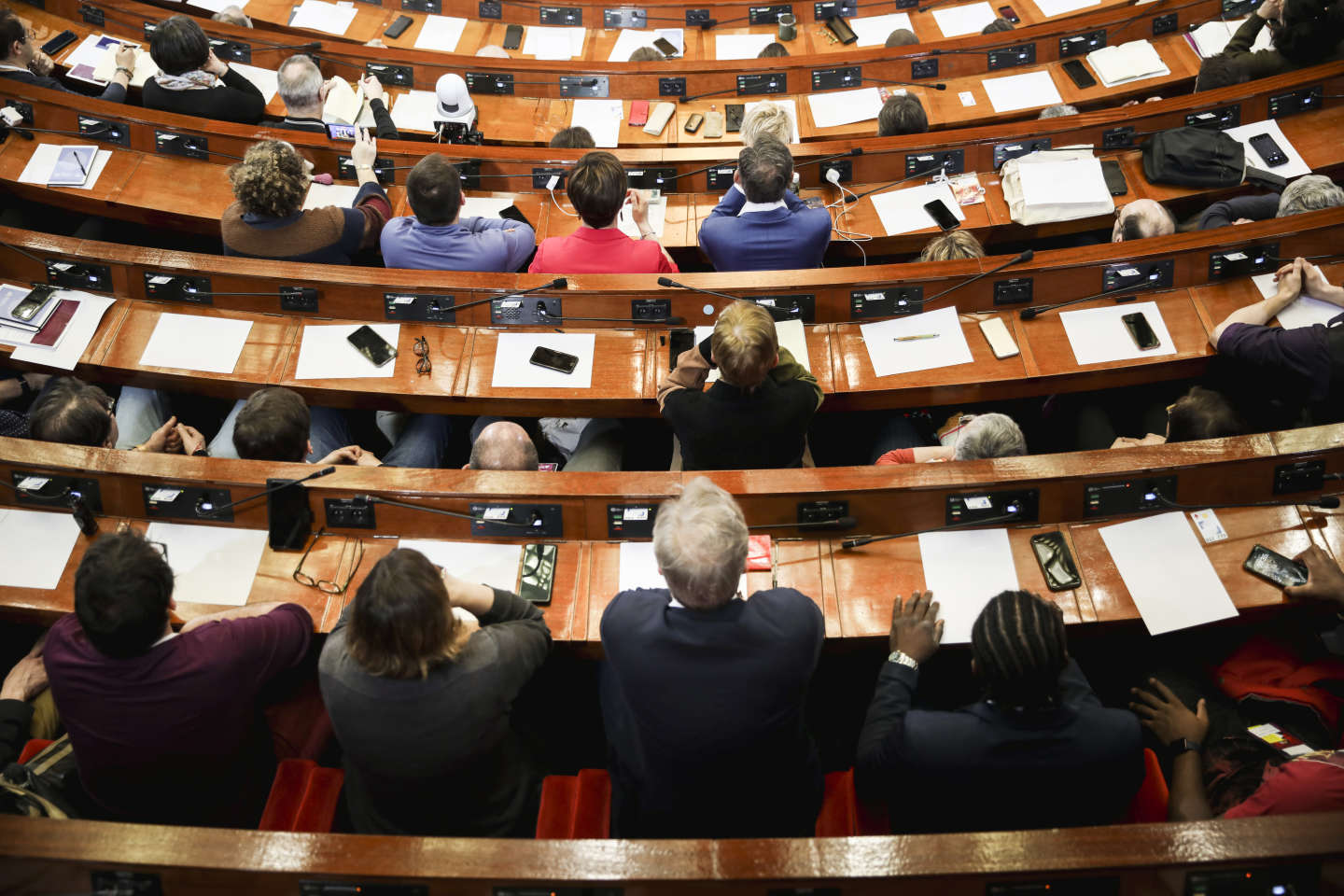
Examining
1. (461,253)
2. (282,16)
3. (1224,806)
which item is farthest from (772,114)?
(282,16)

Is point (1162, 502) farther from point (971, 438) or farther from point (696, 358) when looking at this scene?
point (696, 358)

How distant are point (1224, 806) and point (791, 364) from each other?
69.0 inches

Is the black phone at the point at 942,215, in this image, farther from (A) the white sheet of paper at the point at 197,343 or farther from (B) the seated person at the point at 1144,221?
(A) the white sheet of paper at the point at 197,343

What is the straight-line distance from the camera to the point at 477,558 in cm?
284

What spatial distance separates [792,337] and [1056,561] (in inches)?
52.1

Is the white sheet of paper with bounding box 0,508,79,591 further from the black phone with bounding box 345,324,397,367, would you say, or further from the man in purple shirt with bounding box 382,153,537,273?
the man in purple shirt with bounding box 382,153,537,273

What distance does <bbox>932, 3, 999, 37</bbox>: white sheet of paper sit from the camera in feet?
19.4

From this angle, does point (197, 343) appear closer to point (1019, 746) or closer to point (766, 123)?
point (766, 123)

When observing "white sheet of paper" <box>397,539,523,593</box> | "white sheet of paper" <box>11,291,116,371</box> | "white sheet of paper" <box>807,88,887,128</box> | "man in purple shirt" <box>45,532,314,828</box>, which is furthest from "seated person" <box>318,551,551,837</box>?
"white sheet of paper" <box>807,88,887,128</box>

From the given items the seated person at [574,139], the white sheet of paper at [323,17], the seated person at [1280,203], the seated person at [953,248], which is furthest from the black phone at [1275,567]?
the white sheet of paper at [323,17]

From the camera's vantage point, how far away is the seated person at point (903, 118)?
461 centimetres

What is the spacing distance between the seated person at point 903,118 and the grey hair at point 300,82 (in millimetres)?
3017

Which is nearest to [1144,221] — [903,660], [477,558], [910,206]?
[910,206]

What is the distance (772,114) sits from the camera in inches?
167
